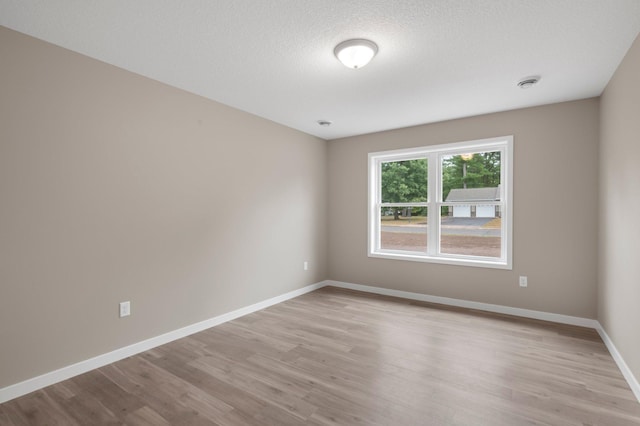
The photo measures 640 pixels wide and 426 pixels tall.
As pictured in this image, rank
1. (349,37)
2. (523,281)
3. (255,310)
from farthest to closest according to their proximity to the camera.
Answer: (255,310)
(523,281)
(349,37)

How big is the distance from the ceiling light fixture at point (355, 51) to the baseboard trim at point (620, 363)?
2.96 m

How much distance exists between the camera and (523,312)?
3.80 m

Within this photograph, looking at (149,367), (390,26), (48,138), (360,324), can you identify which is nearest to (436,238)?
(360,324)

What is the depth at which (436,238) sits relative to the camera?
14.8 ft

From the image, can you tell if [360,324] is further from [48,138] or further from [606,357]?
[48,138]

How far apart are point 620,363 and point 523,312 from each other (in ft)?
4.12

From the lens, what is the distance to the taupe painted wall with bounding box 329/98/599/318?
11.3ft

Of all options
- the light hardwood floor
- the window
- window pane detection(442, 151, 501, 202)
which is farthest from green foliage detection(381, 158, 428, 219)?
the light hardwood floor

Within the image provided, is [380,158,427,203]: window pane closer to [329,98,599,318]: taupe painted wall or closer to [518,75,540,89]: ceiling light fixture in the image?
[329,98,599,318]: taupe painted wall

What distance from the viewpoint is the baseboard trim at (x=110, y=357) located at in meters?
2.18

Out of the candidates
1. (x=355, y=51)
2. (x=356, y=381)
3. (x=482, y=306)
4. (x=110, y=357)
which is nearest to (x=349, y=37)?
(x=355, y=51)

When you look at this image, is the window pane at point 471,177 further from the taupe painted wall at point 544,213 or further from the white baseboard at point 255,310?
the white baseboard at point 255,310

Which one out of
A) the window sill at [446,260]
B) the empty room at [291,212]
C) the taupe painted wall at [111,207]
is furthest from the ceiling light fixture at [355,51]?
the window sill at [446,260]

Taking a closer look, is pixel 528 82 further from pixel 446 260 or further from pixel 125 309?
pixel 125 309
